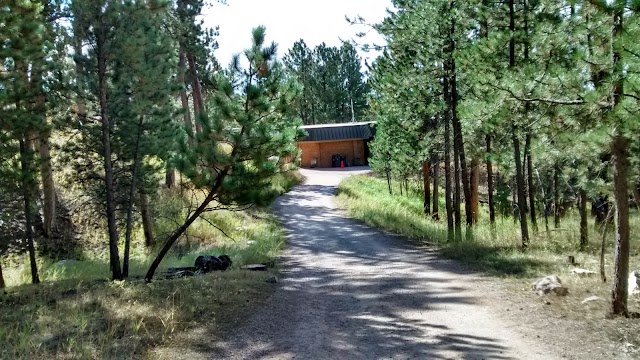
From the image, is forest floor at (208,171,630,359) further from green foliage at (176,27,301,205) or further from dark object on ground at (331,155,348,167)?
dark object on ground at (331,155,348,167)

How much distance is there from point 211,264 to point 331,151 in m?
36.7

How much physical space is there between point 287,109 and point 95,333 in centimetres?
463

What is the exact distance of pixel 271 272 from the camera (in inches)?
422

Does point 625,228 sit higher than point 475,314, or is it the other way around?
point 625,228

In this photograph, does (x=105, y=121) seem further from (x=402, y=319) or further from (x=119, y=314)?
(x=402, y=319)

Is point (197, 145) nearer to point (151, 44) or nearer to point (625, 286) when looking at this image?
point (151, 44)

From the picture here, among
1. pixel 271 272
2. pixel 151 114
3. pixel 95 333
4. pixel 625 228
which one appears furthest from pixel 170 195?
pixel 625 228

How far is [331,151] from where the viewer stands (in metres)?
47.3

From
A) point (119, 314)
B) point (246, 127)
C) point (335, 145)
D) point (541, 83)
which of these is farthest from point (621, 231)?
point (335, 145)

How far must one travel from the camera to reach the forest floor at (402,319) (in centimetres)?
560

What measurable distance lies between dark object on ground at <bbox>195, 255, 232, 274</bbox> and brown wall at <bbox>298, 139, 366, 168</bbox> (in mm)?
35500

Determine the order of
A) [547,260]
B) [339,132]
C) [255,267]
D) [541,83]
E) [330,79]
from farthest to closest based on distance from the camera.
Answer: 1. [330,79]
2. [339,132]
3. [255,267]
4. [547,260]
5. [541,83]

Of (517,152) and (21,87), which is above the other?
(21,87)

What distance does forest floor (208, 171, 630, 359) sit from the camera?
18.4ft
